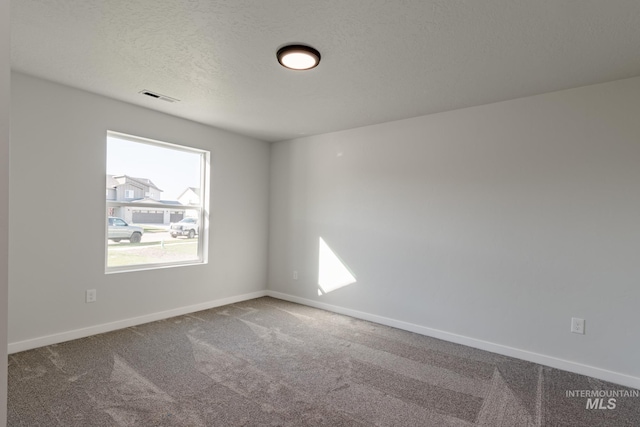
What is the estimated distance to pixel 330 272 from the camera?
14.5 ft

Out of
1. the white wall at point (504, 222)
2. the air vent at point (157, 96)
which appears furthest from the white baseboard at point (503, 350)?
the air vent at point (157, 96)

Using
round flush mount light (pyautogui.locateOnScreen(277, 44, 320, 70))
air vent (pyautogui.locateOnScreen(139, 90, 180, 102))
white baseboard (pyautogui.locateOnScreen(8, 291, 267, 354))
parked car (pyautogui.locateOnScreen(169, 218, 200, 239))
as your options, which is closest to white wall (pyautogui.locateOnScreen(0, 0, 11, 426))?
round flush mount light (pyautogui.locateOnScreen(277, 44, 320, 70))

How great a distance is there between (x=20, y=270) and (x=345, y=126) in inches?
142

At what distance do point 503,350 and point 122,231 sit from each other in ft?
13.6

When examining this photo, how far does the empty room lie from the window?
0.02 meters

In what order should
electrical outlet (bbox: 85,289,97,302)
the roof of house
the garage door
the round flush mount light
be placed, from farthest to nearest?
the garage door < the roof of house < electrical outlet (bbox: 85,289,97,302) < the round flush mount light

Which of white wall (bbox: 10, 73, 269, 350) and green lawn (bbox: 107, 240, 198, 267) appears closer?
white wall (bbox: 10, 73, 269, 350)

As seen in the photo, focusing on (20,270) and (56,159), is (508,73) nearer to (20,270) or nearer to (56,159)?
(56,159)

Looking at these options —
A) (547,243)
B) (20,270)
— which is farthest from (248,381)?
(547,243)

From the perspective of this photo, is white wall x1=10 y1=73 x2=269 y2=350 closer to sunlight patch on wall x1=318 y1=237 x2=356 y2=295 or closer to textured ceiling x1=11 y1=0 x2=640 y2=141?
textured ceiling x1=11 y1=0 x2=640 y2=141

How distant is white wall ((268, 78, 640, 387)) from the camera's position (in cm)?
264

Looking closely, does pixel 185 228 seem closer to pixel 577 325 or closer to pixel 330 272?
pixel 330 272

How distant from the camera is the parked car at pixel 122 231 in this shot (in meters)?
3.53

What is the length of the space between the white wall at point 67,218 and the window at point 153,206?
140 millimetres
